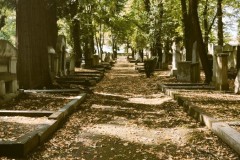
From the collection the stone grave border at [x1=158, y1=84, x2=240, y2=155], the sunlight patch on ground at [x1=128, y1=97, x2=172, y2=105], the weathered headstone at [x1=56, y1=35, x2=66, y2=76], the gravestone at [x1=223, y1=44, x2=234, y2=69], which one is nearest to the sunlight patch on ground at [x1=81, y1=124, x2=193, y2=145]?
the stone grave border at [x1=158, y1=84, x2=240, y2=155]

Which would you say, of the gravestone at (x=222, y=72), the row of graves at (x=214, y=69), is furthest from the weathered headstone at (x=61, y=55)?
the gravestone at (x=222, y=72)

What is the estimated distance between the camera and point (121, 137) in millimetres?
6934

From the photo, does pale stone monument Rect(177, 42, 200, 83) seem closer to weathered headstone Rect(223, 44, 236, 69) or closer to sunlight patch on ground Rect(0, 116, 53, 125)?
weathered headstone Rect(223, 44, 236, 69)

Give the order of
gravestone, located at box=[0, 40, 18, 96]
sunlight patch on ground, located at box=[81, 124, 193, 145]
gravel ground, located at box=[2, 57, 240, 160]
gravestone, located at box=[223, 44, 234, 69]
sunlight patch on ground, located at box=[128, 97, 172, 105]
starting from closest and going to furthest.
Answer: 1. gravel ground, located at box=[2, 57, 240, 160]
2. sunlight patch on ground, located at box=[81, 124, 193, 145]
3. gravestone, located at box=[0, 40, 18, 96]
4. sunlight patch on ground, located at box=[128, 97, 172, 105]
5. gravestone, located at box=[223, 44, 234, 69]

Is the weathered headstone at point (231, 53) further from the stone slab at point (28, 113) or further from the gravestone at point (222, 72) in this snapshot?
the stone slab at point (28, 113)

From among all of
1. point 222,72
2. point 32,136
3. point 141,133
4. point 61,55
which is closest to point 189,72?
point 222,72

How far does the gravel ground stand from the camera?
18.7 ft

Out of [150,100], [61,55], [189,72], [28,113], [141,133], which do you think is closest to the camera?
[141,133]

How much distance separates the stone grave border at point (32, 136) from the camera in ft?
17.5

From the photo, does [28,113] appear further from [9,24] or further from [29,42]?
[9,24]

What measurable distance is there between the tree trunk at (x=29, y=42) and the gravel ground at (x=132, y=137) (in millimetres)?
3256

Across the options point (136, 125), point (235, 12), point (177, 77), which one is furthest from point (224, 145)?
point (235, 12)

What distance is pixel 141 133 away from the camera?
7258mm

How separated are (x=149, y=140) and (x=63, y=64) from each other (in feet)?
45.7
